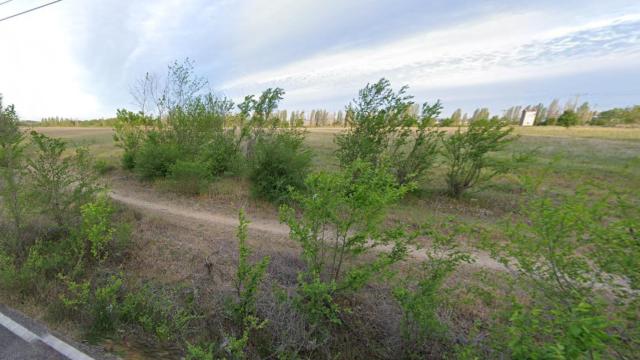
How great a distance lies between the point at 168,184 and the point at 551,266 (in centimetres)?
905

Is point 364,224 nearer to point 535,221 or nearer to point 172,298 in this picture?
point 535,221

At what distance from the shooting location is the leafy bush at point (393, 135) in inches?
293

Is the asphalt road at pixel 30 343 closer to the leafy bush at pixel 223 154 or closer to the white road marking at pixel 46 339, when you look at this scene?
the white road marking at pixel 46 339

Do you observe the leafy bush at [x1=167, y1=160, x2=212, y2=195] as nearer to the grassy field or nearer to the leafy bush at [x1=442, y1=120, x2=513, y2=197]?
the grassy field

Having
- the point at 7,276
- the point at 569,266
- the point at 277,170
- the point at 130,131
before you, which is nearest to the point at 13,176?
the point at 7,276

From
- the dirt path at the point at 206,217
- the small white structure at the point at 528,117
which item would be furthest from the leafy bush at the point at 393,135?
the small white structure at the point at 528,117

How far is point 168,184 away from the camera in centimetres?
849

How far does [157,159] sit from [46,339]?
7.41 m

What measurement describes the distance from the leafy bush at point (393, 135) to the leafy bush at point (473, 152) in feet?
1.79

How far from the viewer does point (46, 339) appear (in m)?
2.74

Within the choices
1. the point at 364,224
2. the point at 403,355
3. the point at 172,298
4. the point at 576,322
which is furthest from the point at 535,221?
the point at 172,298

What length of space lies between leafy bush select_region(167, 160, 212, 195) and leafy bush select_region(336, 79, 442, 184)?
406 centimetres

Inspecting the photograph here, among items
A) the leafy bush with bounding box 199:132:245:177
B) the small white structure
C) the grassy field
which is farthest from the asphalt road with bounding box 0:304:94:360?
the small white structure

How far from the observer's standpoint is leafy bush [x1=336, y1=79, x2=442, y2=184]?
7430 millimetres
